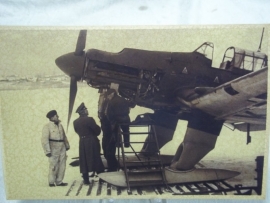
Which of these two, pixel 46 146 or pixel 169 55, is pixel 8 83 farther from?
pixel 169 55

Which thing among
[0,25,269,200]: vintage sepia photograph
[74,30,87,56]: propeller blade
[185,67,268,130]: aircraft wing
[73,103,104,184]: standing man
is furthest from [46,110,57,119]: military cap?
[185,67,268,130]: aircraft wing

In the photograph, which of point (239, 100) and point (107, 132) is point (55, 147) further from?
point (239, 100)

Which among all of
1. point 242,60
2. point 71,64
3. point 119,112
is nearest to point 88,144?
point 119,112

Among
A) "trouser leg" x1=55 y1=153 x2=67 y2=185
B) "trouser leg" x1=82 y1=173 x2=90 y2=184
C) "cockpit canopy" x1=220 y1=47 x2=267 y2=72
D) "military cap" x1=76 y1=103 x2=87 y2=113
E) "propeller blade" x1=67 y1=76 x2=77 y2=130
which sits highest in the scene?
"cockpit canopy" x1=220 y1=47 x2=267 y2=72

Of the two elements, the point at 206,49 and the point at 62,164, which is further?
the point at 62,164

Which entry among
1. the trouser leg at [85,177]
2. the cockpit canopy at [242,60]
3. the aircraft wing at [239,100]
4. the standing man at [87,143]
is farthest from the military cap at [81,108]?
the cockpit canopy at [242,60]

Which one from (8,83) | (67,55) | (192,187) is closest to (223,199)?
(192,187)

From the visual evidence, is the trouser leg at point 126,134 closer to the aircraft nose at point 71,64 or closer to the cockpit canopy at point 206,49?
the aircraft nose at point 71,64

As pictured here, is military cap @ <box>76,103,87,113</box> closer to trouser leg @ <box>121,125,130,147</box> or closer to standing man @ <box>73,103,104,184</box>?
standing man @ <box>73,103,104,184</box>
